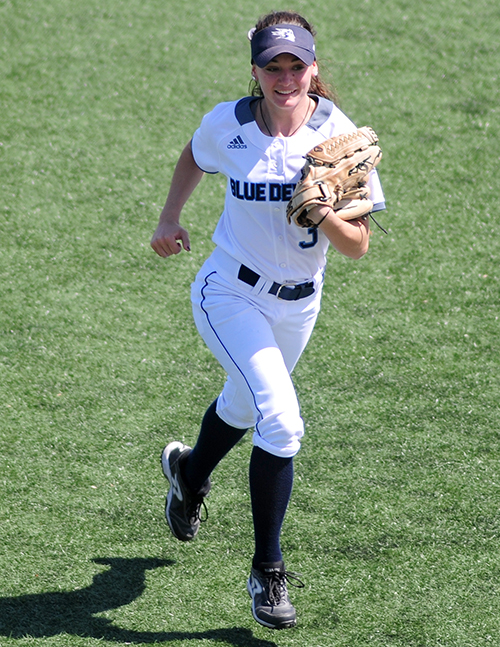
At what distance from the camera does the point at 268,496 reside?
2.94 m

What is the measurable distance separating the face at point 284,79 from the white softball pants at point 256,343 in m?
0.59

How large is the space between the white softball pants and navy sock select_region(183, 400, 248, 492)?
0.19 ft

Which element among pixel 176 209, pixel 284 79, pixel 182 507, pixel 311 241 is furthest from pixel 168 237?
pixel 182 507

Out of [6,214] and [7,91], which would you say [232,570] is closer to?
[6,214]

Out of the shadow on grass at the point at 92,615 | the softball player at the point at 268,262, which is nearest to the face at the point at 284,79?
the softball player at the point at 268,262

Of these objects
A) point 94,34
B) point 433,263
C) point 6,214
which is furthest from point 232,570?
point 94,34

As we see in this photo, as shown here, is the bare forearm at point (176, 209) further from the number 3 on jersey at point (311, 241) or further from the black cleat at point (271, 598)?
the black cleat at point (271, 598)

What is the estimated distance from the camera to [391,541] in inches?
139

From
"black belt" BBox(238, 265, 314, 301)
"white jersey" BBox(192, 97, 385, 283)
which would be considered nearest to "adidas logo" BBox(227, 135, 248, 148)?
"white jersey" BBox(192, 97, 385, 283)

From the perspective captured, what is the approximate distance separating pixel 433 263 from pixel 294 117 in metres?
2.84

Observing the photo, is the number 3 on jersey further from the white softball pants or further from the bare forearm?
the bare forearm

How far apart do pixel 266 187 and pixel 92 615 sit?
1661mm

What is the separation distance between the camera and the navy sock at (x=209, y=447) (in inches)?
132

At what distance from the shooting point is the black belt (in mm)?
3062
